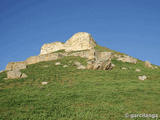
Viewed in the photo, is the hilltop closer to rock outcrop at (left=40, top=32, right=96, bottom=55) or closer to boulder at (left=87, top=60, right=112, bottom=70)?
boulder at (left=87, top=60, right=112, bottom=70)

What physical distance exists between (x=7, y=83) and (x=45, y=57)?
32157mm

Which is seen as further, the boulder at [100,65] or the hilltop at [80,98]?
the boulder at [100,65]

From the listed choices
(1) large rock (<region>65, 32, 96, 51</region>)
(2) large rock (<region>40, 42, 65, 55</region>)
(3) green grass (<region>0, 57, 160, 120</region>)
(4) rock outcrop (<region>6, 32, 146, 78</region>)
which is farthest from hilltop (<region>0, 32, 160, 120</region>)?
(2) large rock (<region>40, 42, 65, 55</region>)

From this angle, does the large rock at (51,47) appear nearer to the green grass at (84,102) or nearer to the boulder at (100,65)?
the boulder at (100,65)

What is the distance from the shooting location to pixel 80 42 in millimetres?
88625

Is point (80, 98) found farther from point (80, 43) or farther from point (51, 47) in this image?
point (51, 47)

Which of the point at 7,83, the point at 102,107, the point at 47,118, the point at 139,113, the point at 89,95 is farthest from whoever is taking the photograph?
the point at 7,83

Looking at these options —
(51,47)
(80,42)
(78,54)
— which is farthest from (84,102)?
(51,47)

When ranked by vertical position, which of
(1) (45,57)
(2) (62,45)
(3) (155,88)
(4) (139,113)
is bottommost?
(4) (139,113)

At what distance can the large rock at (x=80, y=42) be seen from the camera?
87.1 metres

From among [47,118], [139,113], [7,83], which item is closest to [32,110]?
[47,118]

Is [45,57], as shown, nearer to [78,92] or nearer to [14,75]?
[14,75]

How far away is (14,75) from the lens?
4603cm

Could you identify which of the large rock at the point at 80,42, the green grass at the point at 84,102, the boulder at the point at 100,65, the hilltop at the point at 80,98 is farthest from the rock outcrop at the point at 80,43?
the green grass at the point at 84,102
